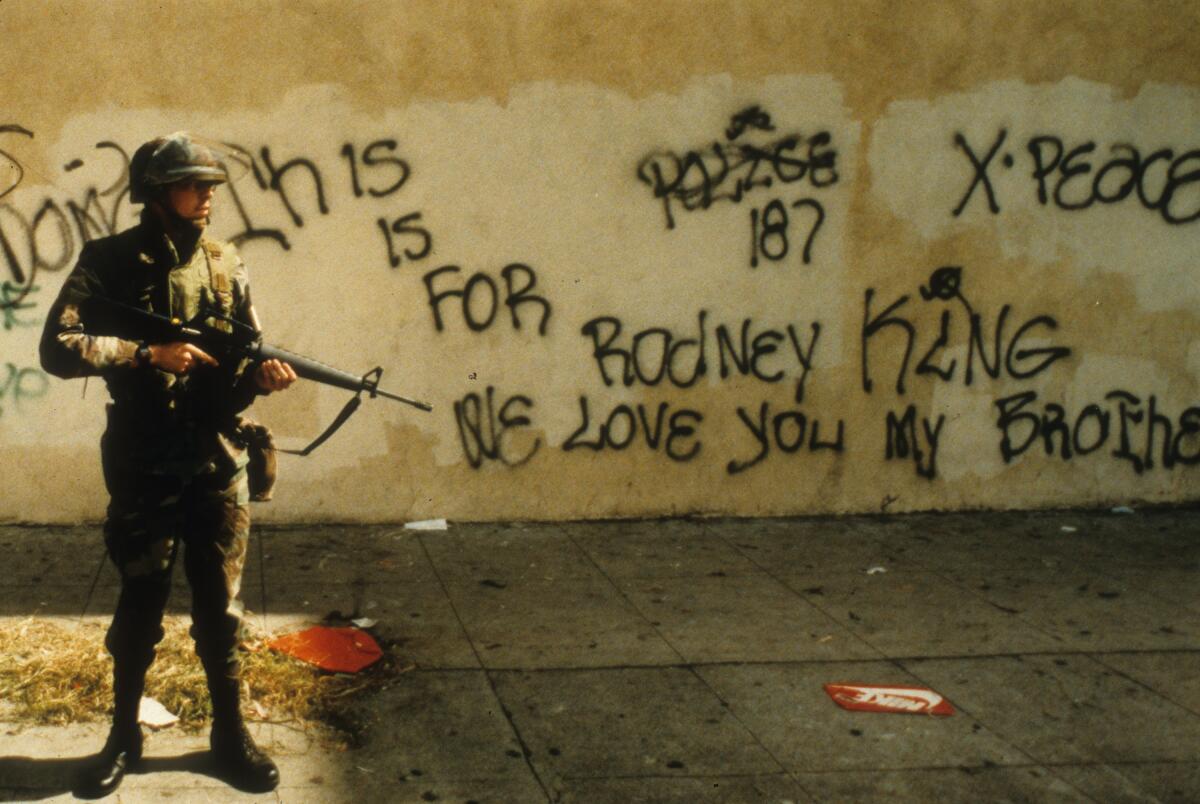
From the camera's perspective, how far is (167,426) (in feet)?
12.6

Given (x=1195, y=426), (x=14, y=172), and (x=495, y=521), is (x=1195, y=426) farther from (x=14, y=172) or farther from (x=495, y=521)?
(x=14, y=172)

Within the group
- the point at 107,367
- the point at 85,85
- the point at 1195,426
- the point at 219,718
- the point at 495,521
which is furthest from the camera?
the point at 1195,426

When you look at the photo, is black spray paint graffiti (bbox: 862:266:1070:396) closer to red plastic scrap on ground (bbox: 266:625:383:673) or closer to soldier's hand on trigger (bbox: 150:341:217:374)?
red plastic scrap on ground (bbox: 266:625:383:673)

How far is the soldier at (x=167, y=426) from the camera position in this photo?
3.71 meters

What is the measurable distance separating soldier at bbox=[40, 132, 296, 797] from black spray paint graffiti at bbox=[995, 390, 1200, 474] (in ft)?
16.3

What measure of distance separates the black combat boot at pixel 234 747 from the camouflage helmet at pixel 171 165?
142 centimetres

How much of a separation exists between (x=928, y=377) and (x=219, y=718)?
472 cm

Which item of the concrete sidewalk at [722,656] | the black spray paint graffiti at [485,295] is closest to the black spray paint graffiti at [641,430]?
the concrete sidewalk at [722,656]

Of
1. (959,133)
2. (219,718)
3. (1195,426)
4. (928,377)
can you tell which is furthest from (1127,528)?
(219,718)

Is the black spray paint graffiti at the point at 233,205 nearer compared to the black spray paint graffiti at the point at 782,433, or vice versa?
the black spray paint graffiti at the point at 233,205

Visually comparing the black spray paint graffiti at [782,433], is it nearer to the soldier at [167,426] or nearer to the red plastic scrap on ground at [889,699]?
the red plastic scrap on ground at [889,699]

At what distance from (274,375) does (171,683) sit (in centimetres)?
136

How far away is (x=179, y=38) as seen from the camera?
655cm

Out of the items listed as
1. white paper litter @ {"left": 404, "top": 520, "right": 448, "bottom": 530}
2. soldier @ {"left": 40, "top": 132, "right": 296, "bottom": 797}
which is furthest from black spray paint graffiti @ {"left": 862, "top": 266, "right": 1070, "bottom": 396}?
soldier @ {"left": 40, "top": 132, "right": 296, "bottom": 797}
